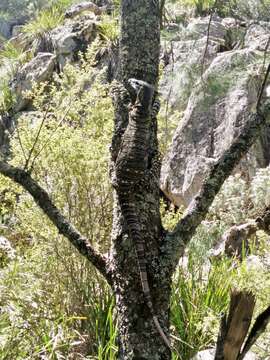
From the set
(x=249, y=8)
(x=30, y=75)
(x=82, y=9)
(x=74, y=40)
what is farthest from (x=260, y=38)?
(x=82, y=9)

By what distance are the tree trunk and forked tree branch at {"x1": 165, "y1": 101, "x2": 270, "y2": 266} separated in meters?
0.06

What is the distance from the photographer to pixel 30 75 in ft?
35.8

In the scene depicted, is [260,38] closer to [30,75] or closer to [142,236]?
[142,236]

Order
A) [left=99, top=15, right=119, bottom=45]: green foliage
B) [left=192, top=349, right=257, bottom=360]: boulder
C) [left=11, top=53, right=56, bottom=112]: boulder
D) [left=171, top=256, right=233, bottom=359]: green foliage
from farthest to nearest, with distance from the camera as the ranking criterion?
1. [left=11, top=53, right=56, bottom=112]: boulder
2. [left=99, top=15, right=119, bottom=45]: green foliage
3. [left=171, top=256, right=233, bottom=359]: green foliage
4. [left=192, top=349, right=257, bottom=360]: boulder

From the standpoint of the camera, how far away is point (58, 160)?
3.96 m

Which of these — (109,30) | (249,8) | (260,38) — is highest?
(109,30)

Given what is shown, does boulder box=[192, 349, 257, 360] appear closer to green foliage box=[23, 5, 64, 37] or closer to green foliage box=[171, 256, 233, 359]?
green foliage box=[171, 256, 233, 359]

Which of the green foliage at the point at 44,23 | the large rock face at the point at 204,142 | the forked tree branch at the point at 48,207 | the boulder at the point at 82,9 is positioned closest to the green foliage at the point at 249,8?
the large rock face at the point at 204,142

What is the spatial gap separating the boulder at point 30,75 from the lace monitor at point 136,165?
8.97 metres

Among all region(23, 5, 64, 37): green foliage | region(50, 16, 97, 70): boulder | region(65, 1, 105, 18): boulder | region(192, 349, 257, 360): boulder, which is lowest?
region(192, 349, 257, 360): boulder

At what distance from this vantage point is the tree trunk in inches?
67.4

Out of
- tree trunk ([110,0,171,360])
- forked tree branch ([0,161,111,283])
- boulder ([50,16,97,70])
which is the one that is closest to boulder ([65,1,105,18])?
boulder ([50,16,97,70])

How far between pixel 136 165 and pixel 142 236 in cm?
25

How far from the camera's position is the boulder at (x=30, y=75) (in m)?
10.7
